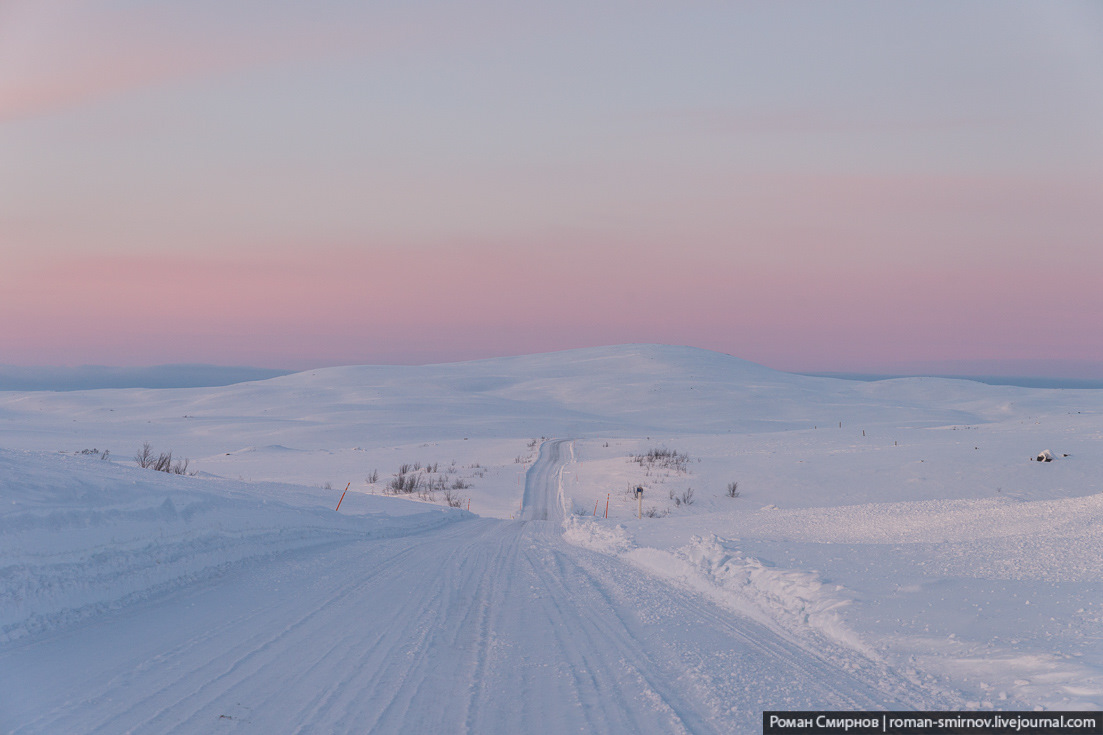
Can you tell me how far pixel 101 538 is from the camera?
8.61 metres

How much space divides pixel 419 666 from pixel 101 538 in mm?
4701

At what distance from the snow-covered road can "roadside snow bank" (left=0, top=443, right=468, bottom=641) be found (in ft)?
1.16

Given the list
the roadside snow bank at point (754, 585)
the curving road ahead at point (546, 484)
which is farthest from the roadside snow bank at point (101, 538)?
the curving road ahead at point (546, 484)

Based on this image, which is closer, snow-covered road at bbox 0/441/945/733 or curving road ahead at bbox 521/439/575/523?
snow-covered road at bbox 0/441/945/733

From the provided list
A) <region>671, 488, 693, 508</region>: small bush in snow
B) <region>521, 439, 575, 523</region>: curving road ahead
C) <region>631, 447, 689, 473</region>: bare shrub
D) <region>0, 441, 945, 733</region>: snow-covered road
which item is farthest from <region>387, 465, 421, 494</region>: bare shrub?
<region>0, 441, 945, 733</region>: snow-covered road

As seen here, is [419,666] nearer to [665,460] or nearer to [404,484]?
[404,484]

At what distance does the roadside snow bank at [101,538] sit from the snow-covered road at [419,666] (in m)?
0.35

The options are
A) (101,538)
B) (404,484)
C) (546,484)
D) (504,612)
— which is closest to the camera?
(504,612)

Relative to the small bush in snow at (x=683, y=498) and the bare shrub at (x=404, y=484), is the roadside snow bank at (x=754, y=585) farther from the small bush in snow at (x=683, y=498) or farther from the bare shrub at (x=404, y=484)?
the bare shrub at (x=404, y=484)

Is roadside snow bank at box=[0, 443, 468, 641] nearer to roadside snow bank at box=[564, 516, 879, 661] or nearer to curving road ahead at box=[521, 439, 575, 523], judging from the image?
roadside snow bank at box=[564, 516, 879, 661]

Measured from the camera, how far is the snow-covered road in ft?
16.6

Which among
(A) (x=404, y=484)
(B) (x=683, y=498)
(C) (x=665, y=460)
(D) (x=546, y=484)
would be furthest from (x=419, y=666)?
(C) (x=665, y=460)

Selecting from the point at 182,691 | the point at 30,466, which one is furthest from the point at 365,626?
A: the point at 30,466

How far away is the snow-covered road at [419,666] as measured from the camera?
5.06m
